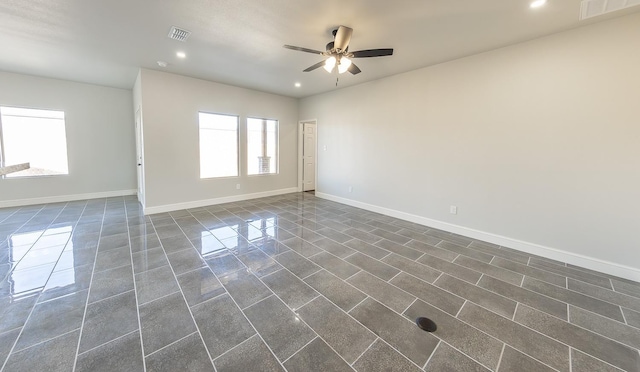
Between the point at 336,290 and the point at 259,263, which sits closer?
the point at 336,290

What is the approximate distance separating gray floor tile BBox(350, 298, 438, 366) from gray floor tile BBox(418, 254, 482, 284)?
3.50ft

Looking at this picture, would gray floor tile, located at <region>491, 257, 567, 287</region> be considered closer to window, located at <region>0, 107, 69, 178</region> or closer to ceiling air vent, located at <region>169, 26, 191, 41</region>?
ceiling air vent, located at <region>169, 26, 191, 41</region>

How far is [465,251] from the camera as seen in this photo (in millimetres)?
3236

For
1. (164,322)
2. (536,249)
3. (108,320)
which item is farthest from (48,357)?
(536,249)

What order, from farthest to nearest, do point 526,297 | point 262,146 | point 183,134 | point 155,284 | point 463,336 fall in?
point 262,146 → point 183,134 → point 155,284 → point 526,297 → point 463,336

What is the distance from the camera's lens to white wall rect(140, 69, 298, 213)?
461 cm

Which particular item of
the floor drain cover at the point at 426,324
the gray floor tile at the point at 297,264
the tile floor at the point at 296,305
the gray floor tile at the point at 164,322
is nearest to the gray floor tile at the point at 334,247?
the tile floor at the point at 296,305

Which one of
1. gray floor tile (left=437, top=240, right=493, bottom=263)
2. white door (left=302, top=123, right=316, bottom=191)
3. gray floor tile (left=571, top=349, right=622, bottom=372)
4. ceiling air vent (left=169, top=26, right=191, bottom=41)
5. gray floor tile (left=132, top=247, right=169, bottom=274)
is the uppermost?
ceiling air vent (left=169, top=26, right=191, bottom=41)

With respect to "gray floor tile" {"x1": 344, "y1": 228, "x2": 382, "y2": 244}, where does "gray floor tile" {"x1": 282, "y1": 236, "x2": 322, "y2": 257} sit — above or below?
below

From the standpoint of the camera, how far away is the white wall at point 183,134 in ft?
15.1

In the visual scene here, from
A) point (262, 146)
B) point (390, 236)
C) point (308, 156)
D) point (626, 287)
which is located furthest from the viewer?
point (308, 156)

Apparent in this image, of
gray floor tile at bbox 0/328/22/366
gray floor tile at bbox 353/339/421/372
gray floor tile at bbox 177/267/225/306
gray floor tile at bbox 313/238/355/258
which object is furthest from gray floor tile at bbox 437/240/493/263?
gray floor tile at bbox 0/328/22/366

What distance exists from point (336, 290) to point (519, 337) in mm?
1437

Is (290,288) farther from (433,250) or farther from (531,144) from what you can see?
(531,144)
